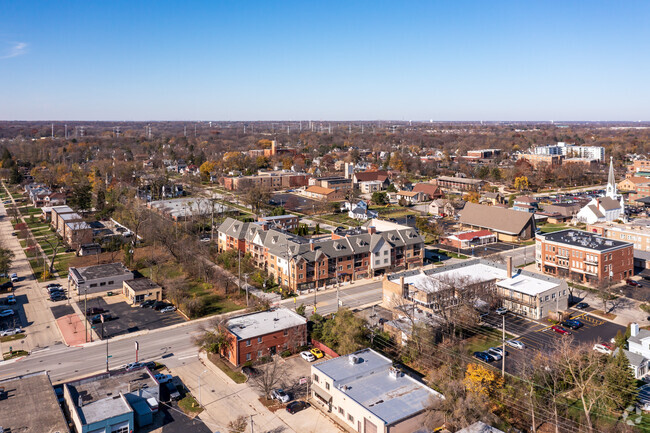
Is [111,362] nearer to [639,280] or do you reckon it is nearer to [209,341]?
[209,341]

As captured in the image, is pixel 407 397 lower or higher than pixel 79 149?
lower

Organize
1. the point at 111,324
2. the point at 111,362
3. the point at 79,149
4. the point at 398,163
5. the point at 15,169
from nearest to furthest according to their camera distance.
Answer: the point at 111,362 < the point at 111,324 < the point at 15,169 < the point at 398,163 < the point at 79,149

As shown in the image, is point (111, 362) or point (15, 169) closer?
point (111, 362)

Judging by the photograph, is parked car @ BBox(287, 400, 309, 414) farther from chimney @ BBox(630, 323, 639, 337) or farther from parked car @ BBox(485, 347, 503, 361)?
chimney @ BBox(630, 323, 639, 337)

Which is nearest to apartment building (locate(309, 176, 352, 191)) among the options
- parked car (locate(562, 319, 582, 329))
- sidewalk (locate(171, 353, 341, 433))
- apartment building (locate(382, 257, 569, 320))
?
apartment building (locate(382, 257, 569, 320))

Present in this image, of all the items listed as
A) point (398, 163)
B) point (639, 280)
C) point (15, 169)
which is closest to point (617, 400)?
point (639, 280)

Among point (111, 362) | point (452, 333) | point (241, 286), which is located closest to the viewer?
point (111, 362)
